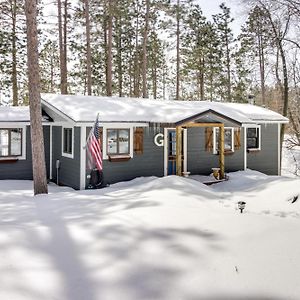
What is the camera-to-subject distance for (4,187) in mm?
12258

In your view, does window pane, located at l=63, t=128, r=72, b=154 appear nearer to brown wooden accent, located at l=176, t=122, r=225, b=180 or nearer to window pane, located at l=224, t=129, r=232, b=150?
brown wooden accent, located at l=176, t=122, r=225, b=180

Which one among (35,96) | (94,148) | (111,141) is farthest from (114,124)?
(35,96)

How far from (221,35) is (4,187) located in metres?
21.8

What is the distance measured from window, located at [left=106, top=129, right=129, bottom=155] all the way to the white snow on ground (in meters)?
4.80

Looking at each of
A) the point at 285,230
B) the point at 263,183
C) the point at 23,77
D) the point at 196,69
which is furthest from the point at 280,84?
the point at 285,230

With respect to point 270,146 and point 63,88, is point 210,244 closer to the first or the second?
point 270,146

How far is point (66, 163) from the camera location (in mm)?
13477

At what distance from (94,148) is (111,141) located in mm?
1442

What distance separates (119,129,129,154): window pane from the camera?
13094 mm

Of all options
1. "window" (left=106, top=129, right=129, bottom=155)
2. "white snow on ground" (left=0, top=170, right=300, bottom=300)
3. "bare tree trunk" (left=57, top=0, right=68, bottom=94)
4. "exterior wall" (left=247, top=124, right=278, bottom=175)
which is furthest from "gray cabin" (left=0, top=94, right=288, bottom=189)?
"bare tree trunk" (left=57, top=0, right=68, bottom=94)

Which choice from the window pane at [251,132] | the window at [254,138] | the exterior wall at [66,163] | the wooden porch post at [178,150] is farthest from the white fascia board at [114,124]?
the window at [254,138]

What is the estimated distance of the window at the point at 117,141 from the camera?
1284cm

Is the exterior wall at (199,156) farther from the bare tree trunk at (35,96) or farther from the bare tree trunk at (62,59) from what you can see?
the bare tree trunk at (62,59)

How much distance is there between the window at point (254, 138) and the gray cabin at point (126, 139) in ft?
2.47
